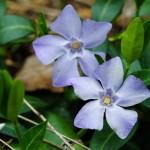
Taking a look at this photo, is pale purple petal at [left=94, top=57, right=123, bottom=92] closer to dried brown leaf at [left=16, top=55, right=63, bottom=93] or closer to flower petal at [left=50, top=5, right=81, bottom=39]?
flower petal at [left=50, top=5, right=81, bottom=39]

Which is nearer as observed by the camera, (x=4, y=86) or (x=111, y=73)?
(x=4, y=86)

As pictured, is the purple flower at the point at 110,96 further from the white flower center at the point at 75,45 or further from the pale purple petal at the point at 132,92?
the white flower center at the point at 75,45

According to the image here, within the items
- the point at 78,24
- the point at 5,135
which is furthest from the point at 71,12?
the point at 5,135

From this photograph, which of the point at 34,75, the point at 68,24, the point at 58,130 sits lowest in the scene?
the point at 34,75

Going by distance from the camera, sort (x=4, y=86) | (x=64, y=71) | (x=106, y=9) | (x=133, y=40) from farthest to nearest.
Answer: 1. (x=106, y=9)
2. (x=64, y=71)
3. (x=133, y=40)
4. (x=4, y=86)

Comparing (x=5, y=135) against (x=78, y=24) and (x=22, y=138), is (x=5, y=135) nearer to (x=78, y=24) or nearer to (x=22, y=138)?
(x=22, y=138)

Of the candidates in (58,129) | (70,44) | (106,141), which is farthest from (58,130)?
(70,44)

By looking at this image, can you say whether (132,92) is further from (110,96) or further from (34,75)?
(34,75)
